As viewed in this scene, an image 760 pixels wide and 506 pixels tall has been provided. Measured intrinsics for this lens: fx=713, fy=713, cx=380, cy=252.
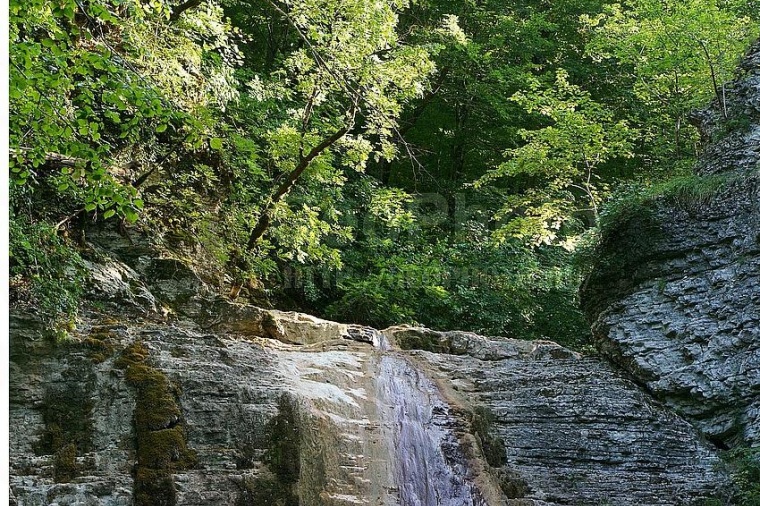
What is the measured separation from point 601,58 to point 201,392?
12.6m

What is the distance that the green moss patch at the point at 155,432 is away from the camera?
5.64 metres

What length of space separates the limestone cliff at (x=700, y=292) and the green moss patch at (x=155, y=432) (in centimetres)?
505

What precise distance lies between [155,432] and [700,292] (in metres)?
6.04

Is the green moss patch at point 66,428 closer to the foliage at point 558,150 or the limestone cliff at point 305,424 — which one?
the limestone cliff at point 305,424

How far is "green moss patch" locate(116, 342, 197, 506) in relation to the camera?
18.5 feet

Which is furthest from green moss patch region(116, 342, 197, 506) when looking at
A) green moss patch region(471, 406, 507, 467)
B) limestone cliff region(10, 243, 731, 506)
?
green moss patch region(471, 406, 507, 467)

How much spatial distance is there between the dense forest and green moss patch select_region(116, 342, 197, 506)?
3.02 feet

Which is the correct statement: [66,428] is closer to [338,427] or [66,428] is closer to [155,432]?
[155,432]

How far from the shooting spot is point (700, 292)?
26.7ft

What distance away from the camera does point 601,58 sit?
51.2 ft

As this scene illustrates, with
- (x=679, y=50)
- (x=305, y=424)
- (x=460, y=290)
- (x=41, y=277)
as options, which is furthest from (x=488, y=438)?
(x=679, y=50)

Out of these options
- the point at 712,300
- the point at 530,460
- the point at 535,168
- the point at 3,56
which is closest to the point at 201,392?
the point at 530,460

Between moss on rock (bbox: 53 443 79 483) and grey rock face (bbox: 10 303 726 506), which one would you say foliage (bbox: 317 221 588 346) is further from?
moss on rock (bbox: 53 443 79 483)

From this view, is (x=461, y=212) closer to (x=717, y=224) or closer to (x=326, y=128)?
(x=326, y=128)
